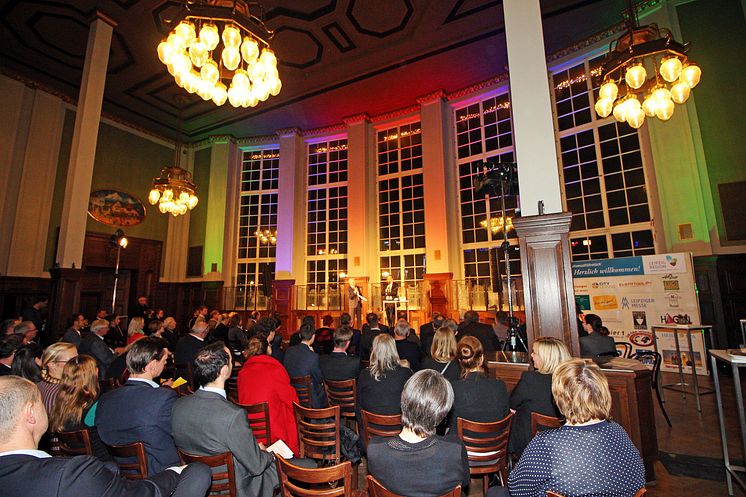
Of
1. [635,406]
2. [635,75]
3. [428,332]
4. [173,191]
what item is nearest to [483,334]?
[428,332]

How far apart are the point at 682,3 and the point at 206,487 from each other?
37.0 ft

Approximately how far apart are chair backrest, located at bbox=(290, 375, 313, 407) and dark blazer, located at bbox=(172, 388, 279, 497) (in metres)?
1.36

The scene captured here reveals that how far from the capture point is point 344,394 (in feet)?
10.5

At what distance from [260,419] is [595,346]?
3.37m

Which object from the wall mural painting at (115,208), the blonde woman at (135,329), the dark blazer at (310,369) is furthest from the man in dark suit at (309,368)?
the wall mural painting at (115,208)

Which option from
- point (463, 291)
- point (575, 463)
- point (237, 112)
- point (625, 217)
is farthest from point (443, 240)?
point (575, 463)

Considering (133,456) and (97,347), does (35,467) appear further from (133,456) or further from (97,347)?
(97,347)

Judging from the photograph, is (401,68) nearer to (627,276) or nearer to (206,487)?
(627,276)

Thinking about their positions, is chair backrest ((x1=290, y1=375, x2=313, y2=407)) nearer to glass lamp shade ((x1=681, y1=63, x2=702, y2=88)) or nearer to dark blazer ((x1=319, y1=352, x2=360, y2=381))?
dark blazer ((x1=319, y1=352, x2=360, y2=381))

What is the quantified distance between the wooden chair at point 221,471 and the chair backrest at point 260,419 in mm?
548

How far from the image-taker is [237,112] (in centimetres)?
1205

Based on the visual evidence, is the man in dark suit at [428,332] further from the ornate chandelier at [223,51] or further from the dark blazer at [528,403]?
the ornate chandelier at [223,51]

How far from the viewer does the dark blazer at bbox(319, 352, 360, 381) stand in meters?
3.32

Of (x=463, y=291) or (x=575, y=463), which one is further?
(x=463, y=291)
